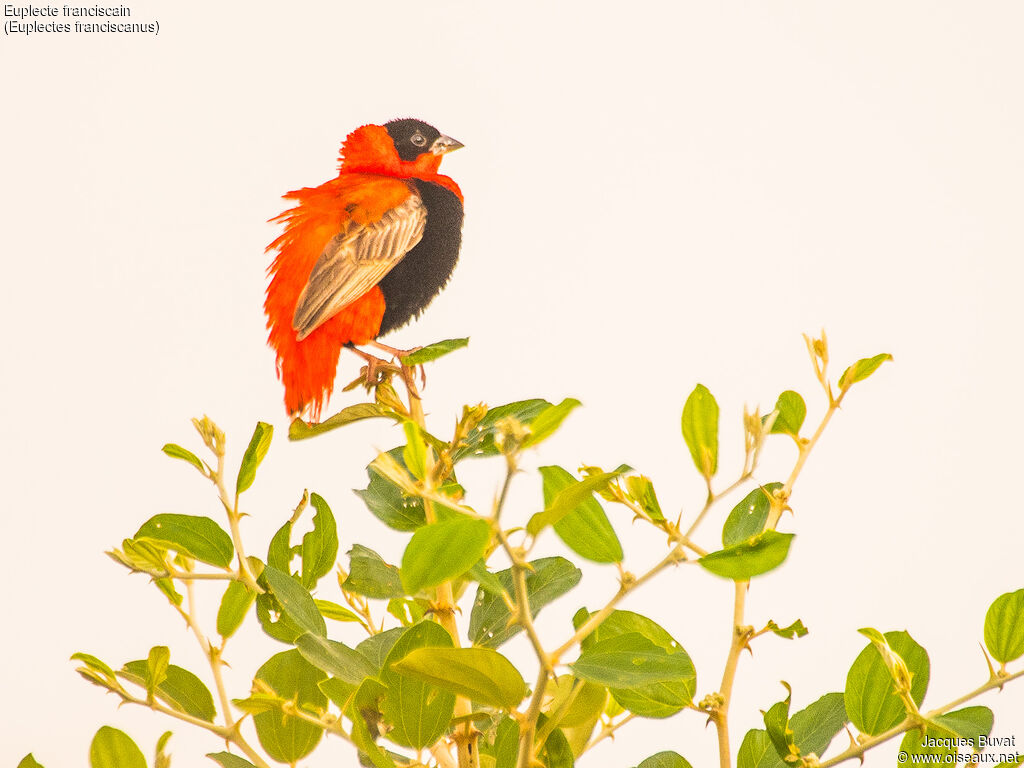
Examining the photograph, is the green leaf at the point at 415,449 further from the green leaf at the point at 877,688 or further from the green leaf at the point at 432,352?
the green leaf at the point at 877,688

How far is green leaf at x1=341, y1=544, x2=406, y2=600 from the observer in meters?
0.74

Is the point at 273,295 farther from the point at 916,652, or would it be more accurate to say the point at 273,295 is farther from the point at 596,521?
the point at 916,652

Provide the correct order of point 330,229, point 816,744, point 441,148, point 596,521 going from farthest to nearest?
point 441,148
point 330,229
point 816,744
point 596,521

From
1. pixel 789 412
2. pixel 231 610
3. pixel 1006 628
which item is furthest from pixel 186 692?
pixel 1006 628

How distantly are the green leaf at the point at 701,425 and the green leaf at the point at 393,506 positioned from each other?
0.27 metres

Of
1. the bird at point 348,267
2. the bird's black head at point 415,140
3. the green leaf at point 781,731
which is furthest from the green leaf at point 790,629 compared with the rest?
the bird's black head at point 415,140

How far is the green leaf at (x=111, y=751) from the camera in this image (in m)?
0.79

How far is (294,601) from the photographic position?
2.18 feet

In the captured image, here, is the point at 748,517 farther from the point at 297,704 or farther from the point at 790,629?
the point at 297,704

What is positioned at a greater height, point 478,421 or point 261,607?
point 478,421

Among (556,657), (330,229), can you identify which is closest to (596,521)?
(556,657)

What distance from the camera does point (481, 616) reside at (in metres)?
0.77

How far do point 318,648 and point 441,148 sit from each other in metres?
1.03

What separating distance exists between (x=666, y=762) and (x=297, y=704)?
286 mm
